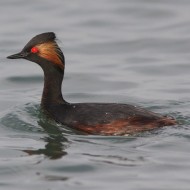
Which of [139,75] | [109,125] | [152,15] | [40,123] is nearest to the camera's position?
[109,125]

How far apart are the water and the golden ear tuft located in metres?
0.90

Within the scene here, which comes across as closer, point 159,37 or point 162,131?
point 162,131

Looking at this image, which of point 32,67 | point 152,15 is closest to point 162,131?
point 32,67

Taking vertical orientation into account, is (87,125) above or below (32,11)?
below

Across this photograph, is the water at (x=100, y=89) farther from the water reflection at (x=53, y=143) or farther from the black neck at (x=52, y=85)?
the black neck at (x=52, y=85)

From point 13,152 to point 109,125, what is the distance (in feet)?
4.80

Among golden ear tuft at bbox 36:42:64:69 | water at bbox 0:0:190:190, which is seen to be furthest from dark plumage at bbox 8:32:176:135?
water at bbox 0:0:190:190

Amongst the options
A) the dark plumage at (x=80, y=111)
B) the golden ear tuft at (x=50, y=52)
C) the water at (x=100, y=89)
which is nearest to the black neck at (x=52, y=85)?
the dark plumage at (x=80, y=111)

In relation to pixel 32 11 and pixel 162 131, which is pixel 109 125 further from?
pixel 32 11

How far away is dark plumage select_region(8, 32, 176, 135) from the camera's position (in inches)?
492

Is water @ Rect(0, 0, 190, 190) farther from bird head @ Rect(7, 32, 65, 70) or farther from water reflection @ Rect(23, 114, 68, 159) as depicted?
bird head @ Rect(7, 32, 65, 70)

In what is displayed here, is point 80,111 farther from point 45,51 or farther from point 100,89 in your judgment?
point 100,89

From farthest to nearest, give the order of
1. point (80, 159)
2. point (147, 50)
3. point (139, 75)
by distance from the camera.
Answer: point (147, 50) < point (139, 75) < point (80, 159)

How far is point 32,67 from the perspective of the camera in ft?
57.0
